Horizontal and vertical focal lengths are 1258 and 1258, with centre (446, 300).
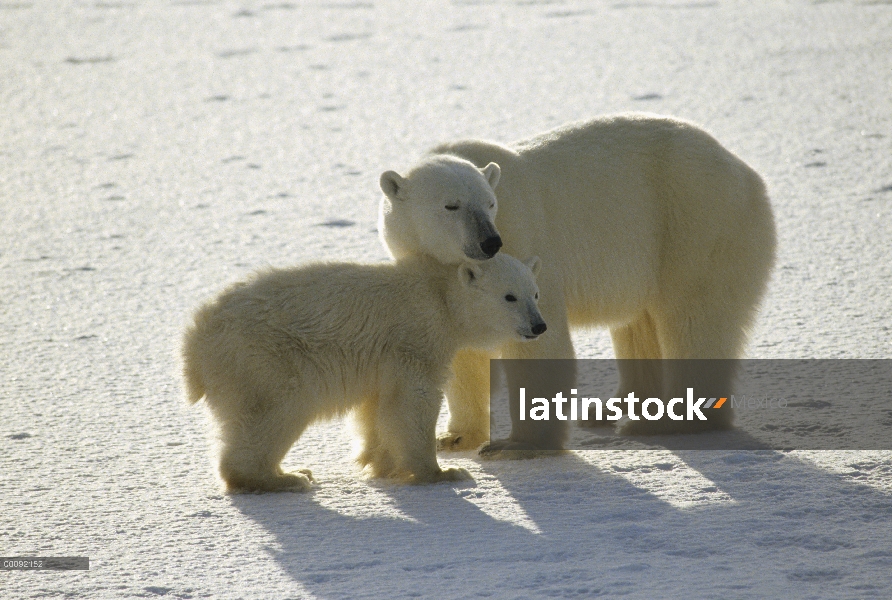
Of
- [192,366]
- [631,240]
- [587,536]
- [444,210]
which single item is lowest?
[587,536]

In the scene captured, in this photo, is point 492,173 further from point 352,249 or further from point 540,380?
point 352,249

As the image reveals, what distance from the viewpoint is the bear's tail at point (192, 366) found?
154 inches

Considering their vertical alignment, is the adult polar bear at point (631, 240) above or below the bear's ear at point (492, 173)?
below

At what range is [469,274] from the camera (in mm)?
3986

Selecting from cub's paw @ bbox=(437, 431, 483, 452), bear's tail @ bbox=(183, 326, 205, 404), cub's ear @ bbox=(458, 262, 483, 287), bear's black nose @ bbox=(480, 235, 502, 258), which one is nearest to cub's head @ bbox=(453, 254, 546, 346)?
cub's ear @ bbox=(458, 262, 483, 287)

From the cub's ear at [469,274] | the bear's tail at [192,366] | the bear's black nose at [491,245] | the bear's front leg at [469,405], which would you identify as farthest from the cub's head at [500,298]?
the bear's tail at [192,366]

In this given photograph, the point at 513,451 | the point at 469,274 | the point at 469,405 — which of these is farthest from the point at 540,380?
the point at 469,274

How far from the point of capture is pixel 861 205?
708 cm

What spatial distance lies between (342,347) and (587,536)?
3.23 feet

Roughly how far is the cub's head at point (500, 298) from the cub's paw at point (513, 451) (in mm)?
483

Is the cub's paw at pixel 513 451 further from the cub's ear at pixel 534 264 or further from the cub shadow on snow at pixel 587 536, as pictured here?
the cub's ear at pixel 534 264

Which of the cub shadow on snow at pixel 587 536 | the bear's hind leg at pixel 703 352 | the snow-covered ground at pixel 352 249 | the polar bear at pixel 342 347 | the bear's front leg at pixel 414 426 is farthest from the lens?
the bear's hind leg at pixel 703 352

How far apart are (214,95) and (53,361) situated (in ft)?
17.0

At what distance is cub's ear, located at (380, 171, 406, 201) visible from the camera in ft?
13.1
